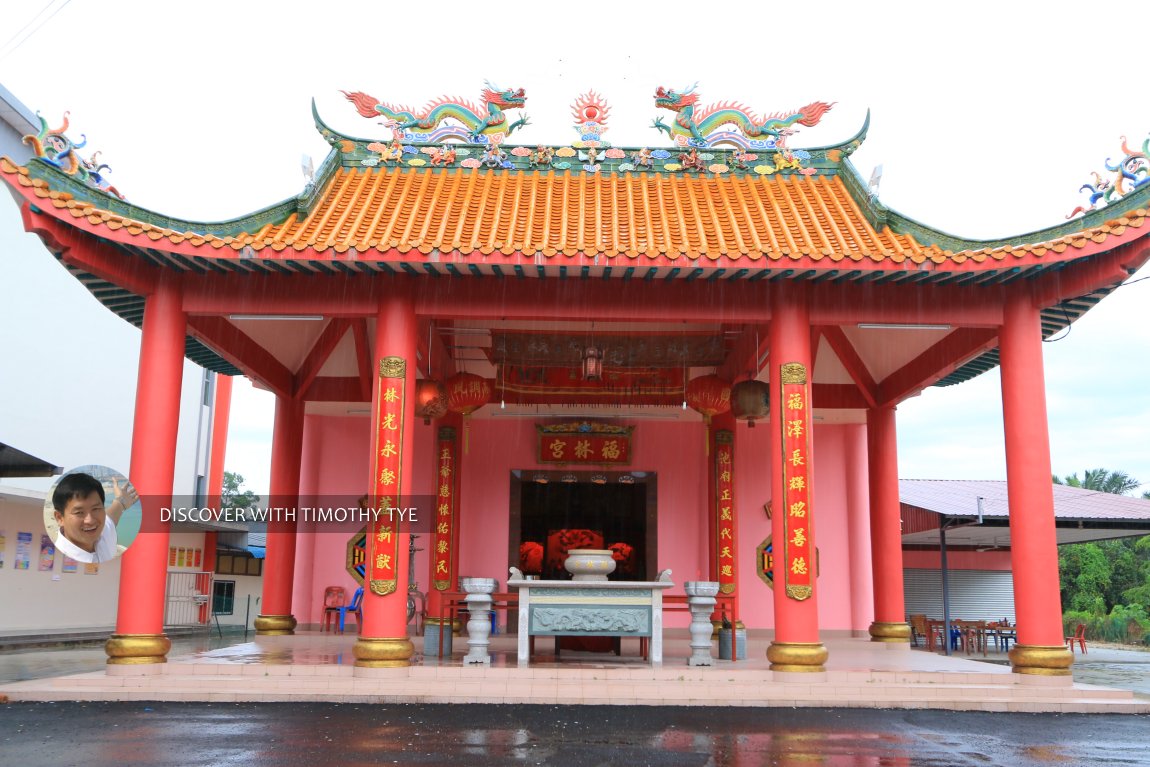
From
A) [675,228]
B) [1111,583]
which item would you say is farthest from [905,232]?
[1111,583]

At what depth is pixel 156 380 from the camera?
860 centimetres

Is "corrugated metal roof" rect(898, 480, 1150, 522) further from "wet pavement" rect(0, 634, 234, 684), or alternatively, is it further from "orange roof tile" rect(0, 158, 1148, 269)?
"wet pavement" rect(0, 634, 234, 684)

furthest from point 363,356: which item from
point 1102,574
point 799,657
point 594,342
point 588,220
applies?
point 1102,574

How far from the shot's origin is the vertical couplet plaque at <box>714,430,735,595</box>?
1180cm

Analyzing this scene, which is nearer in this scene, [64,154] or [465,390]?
[64,154]

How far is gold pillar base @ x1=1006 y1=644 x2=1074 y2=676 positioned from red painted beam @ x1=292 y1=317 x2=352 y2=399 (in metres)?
7.63

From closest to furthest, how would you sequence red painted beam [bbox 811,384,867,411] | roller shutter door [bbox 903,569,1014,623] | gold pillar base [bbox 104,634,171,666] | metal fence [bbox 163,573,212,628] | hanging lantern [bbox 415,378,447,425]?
gold pillar base [bbox 104,634,171,666]
hanging lantern [bbox 415,378,447,425]
red painted beam [bbox 811,384,867,411]
metal fence [bbox 163,573,212,628]
roller shutter door [bbox 903,569,1014,623]

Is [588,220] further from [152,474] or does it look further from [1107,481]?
[1107,481]

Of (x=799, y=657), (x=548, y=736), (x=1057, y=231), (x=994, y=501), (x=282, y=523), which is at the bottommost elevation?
(x=548, y=736)

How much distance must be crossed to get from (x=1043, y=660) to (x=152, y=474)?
799 cm

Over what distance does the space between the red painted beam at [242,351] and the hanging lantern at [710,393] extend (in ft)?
16.8

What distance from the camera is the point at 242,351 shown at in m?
10.7

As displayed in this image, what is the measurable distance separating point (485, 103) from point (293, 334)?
11.6 ft

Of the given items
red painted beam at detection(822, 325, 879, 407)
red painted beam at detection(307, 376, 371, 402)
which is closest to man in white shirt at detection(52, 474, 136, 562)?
red painted beam at detection(307, 376, 371, 402)
